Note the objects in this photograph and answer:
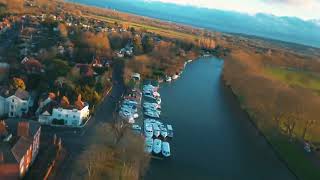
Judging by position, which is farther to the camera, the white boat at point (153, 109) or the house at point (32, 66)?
the house at point (32, 66)

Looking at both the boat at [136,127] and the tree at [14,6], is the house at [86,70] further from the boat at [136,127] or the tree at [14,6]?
the tree at [14,6]

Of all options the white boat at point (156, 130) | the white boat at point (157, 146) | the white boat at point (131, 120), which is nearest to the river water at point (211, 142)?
the white boat at point (157, 146)

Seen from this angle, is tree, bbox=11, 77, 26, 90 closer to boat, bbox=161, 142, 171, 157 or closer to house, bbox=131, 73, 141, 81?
boat, bbox=161, 142, 171, 157

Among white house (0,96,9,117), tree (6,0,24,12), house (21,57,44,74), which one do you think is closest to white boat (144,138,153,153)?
white house (0,96,9,117)

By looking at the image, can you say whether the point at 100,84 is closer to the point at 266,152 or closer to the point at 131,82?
the point at 131,82

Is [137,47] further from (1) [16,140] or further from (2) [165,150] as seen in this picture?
(1) [16,140]
